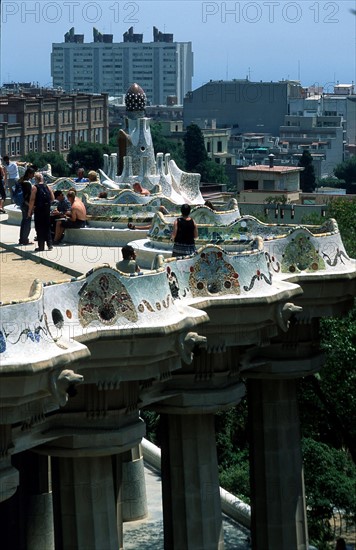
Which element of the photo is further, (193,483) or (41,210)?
(41,210)

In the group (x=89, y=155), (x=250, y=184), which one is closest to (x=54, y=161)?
(x=89, y=155)

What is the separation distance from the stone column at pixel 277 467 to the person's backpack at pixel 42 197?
4.20 metres

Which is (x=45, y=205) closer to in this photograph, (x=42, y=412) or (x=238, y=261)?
(x=238, y=261)

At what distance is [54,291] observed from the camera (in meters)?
21.5

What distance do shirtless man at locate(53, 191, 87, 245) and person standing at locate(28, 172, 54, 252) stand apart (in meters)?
1.32

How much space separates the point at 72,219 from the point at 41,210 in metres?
2.40

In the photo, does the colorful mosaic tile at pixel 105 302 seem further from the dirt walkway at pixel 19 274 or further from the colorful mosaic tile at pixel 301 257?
the colorful mosaic tile at pixel 301 257

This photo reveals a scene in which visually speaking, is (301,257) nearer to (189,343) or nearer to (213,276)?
(213,276)

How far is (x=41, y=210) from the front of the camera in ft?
97.7

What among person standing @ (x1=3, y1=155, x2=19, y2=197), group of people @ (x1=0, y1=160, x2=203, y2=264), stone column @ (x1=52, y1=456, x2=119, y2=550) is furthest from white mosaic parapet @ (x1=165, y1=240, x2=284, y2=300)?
person standing @ (x1=3, y1=155, x2=19, y2=197)

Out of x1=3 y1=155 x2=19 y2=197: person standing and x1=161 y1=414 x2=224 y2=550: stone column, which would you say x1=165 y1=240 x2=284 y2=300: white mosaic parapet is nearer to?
x1=161 y1=414 x2=224 y2=550: stone column

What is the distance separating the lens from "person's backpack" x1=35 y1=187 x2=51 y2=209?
2967 centimetres

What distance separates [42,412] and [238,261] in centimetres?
472

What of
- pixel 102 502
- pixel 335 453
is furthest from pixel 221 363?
pixel 335 453
